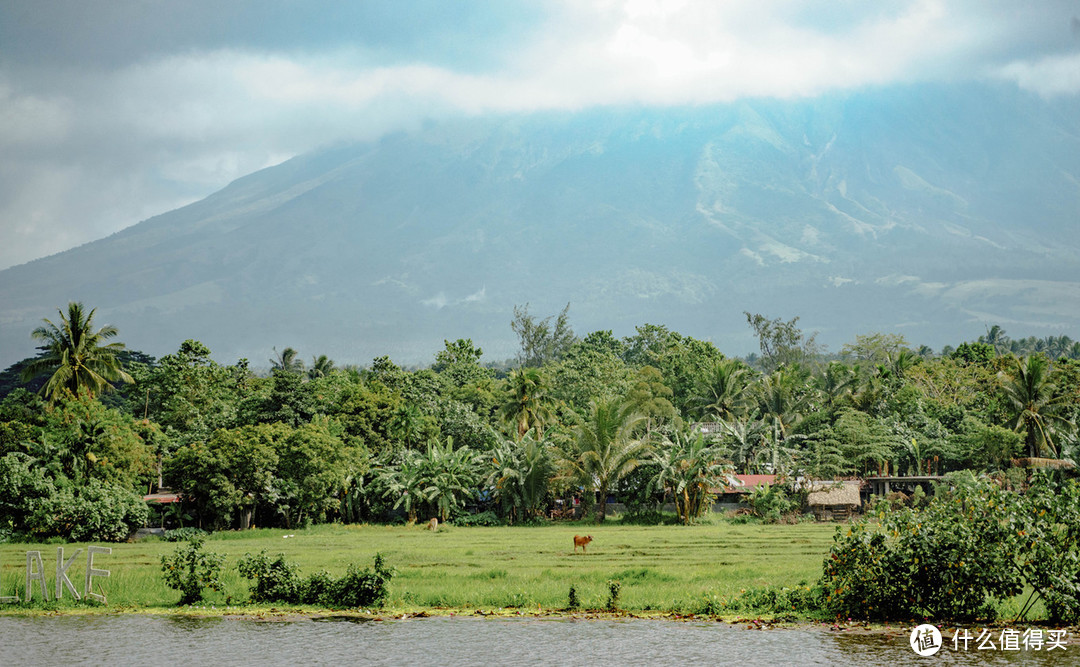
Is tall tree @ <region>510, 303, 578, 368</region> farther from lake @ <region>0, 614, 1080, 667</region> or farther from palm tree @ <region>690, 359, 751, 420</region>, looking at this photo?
lake @ <region>0, 614, 1080, 667</region>

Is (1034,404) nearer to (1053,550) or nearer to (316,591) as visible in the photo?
(1053,550)

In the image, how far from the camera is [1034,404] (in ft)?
171

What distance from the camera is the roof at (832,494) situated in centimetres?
4322

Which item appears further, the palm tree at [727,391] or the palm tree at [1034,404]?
the palm tree at [727,391]

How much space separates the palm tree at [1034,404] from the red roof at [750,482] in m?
14.8

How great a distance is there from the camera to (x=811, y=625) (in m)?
16.5

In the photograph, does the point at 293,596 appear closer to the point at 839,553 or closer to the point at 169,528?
the point at 839,553

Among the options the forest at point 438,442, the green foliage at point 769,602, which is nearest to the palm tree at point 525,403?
the forest at point 438,442

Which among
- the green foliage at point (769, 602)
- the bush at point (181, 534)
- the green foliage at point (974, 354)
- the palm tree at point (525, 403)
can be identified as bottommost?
the bush at point (181, 534)

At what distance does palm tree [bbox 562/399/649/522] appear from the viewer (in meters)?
41.6

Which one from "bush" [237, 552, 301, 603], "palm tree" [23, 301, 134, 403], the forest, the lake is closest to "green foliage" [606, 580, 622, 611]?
the lake

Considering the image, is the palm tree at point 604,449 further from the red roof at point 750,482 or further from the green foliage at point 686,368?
the green foliage at point 686,368

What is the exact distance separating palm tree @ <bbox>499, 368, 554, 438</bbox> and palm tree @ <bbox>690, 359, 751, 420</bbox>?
16348mm

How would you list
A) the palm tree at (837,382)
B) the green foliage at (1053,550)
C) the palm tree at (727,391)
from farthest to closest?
the palm tree at (837,382) < the palm tree at (727,391) < the green foliage at (1053,550)
